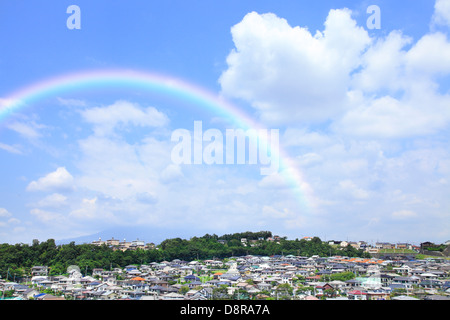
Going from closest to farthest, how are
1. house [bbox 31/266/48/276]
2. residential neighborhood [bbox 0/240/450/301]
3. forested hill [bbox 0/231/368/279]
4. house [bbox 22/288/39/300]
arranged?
residential neighborhood [bbox 0/240/450/301] → house [bbox 22/288/39/300] → house [bbox 31/266/48/276] → forested hill [bbox 0/231/368/279]

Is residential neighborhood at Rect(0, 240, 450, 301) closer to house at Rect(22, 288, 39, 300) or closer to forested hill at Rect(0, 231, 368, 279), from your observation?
house at Rect(22, 288, 39, 300)

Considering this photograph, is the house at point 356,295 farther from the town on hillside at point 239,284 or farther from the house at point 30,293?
the house at point 30,293

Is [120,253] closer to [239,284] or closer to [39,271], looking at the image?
[39,271]

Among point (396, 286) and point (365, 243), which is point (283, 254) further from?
point (365, 243)

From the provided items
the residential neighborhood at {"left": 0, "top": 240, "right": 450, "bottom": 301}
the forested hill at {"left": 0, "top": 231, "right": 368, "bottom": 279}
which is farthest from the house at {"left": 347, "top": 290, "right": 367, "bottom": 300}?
the forested hill at {"left": 0, "top": 231, "right": 368, "bottom": 279}

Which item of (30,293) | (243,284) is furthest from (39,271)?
(243,284)

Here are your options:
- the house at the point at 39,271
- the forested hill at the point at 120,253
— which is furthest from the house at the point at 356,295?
the house at the point at 39,271
